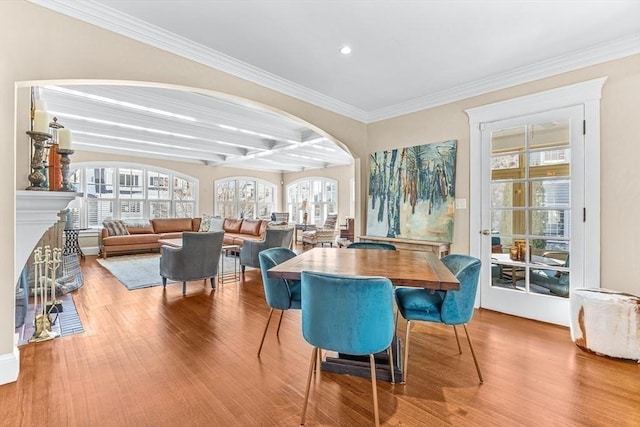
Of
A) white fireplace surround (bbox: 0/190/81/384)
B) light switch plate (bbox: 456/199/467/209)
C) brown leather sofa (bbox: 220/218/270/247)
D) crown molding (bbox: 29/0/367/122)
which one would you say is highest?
crown molding (bbox: 29/0/367/122)

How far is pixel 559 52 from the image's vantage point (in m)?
2.79

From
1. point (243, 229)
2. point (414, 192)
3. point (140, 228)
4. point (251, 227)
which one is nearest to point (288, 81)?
point (414, 192)

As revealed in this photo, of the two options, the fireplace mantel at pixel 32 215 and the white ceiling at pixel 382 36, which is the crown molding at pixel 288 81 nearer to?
the white ceiling at pixel 382 36

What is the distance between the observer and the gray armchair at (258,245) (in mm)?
4895

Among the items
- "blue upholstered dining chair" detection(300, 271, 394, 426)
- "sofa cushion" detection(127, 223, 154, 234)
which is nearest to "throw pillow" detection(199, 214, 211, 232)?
"sofa cushion" detection(127, 223, 154, 234)

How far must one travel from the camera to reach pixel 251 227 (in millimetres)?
7938

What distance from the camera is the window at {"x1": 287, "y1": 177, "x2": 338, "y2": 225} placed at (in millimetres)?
Answer: 10123

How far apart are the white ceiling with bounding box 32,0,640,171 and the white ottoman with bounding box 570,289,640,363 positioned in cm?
214

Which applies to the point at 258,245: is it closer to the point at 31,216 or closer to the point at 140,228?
the point at 31,216

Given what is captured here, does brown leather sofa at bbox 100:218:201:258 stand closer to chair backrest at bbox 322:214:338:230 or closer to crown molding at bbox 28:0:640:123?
chair backrest at bbox 322:214:338:230

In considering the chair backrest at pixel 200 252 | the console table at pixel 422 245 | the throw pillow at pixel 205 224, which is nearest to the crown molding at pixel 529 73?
the console table at pixel 422 245

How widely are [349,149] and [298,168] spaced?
6.35m

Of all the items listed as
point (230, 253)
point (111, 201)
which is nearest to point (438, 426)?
point (230, 253)

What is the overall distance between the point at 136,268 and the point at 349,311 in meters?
5.47
